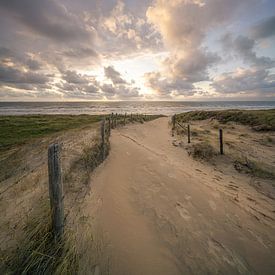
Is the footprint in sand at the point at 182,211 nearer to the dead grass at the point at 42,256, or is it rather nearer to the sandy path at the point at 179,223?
the sandy path at the point at 179,223

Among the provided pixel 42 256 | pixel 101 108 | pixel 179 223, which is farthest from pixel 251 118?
pixel 101 108

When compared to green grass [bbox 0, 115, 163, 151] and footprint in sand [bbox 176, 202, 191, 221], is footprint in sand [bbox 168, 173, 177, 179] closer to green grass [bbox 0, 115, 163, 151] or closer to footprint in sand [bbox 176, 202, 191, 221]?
footprint in sand [bbox 176, 202, 191, 221]

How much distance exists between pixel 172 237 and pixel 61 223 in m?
2.73

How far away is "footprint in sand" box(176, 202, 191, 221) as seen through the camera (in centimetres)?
533

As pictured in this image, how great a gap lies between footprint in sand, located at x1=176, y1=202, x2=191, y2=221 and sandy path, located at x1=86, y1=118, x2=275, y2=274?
0.10 ft

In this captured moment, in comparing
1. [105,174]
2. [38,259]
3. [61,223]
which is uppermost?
[61,223]

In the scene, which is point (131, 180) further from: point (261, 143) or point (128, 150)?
point (261, 143)

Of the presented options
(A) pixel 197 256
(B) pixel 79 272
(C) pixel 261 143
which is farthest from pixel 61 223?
(C) pixel 261 143

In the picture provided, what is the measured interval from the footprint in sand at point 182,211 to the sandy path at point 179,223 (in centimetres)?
3

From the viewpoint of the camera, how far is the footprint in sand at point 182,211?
210 inches

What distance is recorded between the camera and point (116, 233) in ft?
14.8

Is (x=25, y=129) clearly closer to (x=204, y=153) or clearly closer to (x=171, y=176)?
(x=204, y=153)

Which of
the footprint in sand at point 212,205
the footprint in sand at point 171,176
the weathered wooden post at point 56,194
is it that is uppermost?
the weathered wooden post at point 56,194

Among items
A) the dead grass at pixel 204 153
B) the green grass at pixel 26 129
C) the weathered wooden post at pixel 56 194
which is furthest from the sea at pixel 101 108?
the weathered wooden post at pixel 56 194
